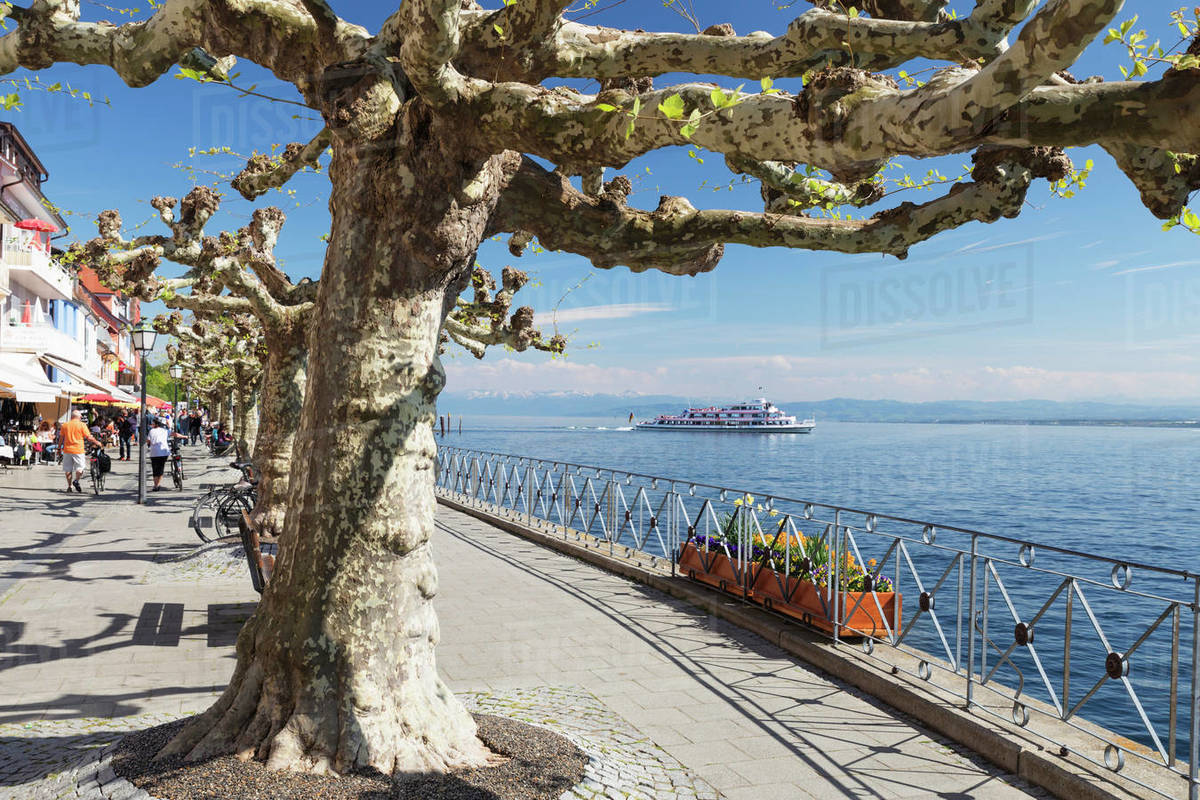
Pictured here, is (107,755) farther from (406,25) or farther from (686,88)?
(686,88)

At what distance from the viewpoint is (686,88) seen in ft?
12.7

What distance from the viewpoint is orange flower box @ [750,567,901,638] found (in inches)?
274

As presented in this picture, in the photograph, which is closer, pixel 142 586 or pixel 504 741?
pixel 504 741

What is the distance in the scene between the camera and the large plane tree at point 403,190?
155 inches

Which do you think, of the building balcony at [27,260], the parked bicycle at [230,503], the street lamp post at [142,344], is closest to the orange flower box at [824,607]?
the parked bicycle at [230,503]

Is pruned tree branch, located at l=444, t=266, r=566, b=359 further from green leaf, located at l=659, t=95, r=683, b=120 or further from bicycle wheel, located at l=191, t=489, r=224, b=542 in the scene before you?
green leaf, located at l=659, t=95, r=683, b=120

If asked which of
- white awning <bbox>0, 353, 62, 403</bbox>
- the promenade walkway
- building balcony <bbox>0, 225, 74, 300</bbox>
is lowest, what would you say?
the promenade walkway

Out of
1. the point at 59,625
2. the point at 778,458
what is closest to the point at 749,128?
the point at 59,625

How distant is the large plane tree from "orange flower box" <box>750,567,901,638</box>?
11.5 feet

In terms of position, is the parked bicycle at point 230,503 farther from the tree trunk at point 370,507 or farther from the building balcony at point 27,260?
the building balcony at point 27,260

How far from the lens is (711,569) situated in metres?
9.08

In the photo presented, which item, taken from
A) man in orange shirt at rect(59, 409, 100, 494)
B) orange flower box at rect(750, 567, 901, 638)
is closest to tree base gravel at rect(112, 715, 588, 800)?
orange flower box at rect(750, 567, 901, 638)

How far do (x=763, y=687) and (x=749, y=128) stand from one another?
175 inches

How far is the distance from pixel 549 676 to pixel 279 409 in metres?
6.96
